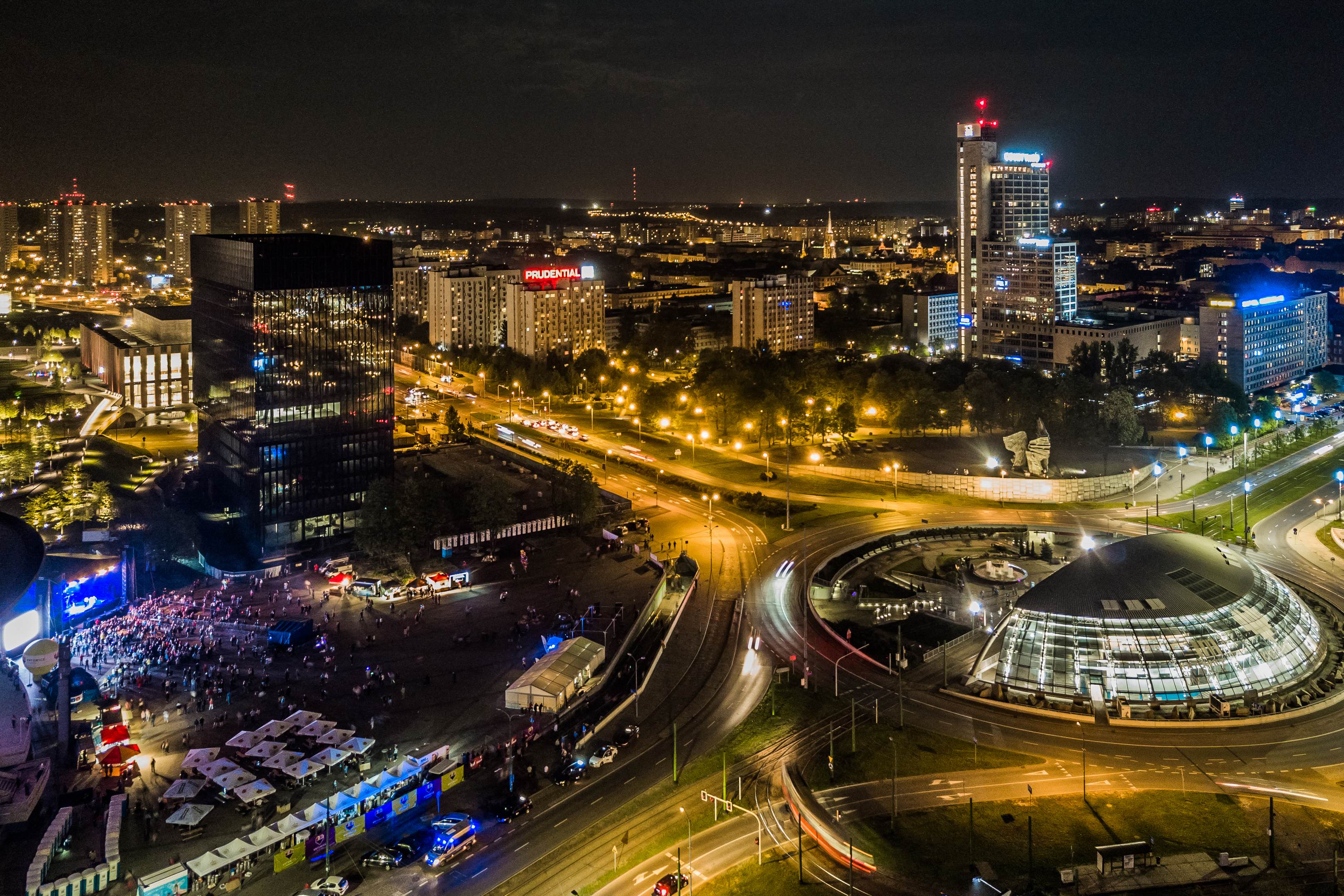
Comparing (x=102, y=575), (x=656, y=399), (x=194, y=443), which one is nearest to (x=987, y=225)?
(x=656, y=399)

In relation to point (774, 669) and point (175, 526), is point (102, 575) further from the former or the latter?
point (774, 669)

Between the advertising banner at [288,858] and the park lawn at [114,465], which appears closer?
the advertising banner at [288,858]

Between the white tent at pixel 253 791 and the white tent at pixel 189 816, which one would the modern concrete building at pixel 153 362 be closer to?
the white tent at pixel 253 791

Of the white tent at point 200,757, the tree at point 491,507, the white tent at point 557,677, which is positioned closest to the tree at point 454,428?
the tree at point 491,507

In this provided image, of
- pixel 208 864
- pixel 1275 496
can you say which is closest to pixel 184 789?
pixel 208 864

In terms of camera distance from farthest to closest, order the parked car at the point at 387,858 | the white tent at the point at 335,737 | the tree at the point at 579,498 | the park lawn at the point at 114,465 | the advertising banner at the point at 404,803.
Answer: the park lawn at the point at 114,465 < the tree at the point at 579,498 < the white tent at the point at 335,737 < the advertising banner at the point at 404,803 < the parked car at the point at 387,858

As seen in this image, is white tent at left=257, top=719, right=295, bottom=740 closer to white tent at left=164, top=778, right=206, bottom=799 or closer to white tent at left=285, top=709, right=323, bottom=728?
white tent at left=285, top=709, right=323, bottom=728

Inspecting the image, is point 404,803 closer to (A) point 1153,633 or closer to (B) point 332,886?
(B) point 332,886
